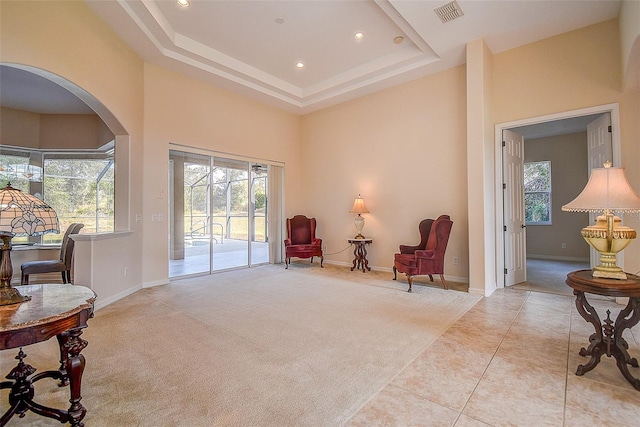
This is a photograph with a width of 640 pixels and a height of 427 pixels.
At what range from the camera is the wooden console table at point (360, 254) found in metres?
5.77

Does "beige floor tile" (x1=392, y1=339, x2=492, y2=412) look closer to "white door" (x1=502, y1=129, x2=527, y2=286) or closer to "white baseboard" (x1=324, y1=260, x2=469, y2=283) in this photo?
"white baseboard" (x1=324, y1=260, x2=469, y2=283)

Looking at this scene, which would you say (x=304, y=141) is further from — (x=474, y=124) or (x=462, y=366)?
(x=462, y=366)

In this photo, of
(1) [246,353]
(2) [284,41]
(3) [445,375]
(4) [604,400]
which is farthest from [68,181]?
(4) [604,400]

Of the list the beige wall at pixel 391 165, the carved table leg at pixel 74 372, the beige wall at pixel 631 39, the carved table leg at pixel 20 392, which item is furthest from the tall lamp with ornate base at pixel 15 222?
the beige wall at pixel 391 165

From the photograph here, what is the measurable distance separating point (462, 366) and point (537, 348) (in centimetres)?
81

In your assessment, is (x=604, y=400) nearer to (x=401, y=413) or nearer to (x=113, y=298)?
(x=401, y=413)

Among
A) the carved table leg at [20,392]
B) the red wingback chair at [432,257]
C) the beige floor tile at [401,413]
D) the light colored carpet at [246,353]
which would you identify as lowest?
the beige floor tile at [401,413]

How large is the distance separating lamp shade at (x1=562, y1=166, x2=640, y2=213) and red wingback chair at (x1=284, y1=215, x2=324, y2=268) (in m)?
4.54

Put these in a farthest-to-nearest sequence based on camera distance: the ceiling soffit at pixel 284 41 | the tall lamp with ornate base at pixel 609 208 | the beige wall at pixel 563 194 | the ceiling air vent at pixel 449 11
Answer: the beige wall at pixel 563 194 < the ceiling soffit at pixel 284 41 < the ceiling air vent at pixel 449 11 < the tall lamp with ornate base at pixel 609 208

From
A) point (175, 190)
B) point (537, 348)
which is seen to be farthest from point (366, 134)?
point (537, 348)

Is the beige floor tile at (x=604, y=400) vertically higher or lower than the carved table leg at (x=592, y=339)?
lower

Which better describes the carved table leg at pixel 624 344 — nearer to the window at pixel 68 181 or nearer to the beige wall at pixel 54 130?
the beige wall at pixel 54 130

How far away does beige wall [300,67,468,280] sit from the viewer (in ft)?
16.3

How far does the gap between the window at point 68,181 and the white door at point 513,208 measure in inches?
294
